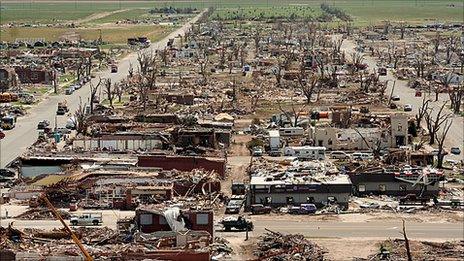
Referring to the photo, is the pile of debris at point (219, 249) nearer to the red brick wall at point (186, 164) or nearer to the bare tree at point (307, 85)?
the red brick wall at point (186, 164)

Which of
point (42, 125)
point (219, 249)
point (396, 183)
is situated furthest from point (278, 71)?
point (219, 249)

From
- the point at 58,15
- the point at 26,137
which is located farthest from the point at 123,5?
the point at 26,137

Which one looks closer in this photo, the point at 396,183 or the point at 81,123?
the point at 396,183

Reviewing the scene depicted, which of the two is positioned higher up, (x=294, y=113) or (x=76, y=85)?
(x=294, y=113)

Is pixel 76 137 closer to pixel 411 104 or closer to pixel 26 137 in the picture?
pixel 26 137

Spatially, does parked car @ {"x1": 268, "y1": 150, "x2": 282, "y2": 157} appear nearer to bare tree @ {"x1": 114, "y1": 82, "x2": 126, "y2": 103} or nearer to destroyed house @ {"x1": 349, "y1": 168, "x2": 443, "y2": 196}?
destroyed house @ {"x1": 349, "y1": 168, "x2": 443, "y2": 196}

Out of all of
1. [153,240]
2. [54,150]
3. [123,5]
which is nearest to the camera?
[153,240]

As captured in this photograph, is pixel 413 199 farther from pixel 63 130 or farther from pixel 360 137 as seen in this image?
pixel 63 130
